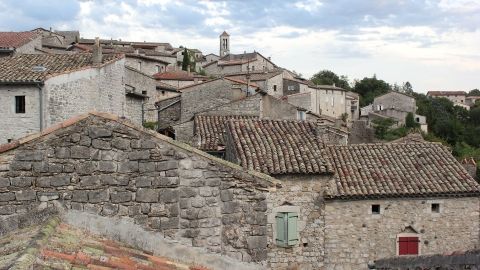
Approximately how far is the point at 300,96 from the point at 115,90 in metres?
40.5

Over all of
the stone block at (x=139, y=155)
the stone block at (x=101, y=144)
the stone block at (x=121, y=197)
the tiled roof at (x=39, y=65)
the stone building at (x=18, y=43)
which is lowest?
the stone block at (x=121, y=197)

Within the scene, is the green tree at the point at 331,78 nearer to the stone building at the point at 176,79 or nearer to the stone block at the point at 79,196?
the stone building at the point at 176,79

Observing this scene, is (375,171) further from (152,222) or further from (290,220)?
(152,222)

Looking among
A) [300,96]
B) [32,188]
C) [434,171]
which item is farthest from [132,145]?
[300,96]

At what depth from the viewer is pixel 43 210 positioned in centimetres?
659

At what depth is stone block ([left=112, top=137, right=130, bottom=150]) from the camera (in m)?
6.70

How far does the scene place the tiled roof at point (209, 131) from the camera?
22.4 meters

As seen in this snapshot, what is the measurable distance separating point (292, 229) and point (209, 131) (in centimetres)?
717

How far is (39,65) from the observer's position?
27141 mm

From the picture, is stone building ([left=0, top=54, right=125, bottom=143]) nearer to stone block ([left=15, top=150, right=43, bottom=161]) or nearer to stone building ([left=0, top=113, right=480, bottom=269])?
stone building ([left=0, top=113, right=480, bottom=269])

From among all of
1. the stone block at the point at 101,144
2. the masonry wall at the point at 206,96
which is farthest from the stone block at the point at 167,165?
the masonry wall at the point at 206,96

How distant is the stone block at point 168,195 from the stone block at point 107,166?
0.60 metres

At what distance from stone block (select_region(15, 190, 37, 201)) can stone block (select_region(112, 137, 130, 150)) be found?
1.02 m

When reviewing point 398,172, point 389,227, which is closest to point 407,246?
point 389,227
